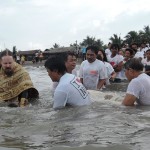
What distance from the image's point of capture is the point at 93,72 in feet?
29.6

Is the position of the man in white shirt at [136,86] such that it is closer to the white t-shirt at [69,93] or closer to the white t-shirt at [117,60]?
the white t-shirt at [69,93]

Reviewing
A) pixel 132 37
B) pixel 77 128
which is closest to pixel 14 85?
pixel 77 128

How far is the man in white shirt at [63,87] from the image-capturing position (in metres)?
5.49

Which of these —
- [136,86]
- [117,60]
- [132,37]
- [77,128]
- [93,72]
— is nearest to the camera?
[77,128]

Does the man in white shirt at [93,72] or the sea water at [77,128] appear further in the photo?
the man in white shirt at [93,72]

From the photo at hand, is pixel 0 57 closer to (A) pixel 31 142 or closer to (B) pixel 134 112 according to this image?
(B) pixel 134 112

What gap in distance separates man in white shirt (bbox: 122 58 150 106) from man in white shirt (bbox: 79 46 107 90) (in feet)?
9.52

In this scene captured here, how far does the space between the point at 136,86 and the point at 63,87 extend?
3.82ft

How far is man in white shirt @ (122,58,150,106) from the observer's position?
5.92 meters

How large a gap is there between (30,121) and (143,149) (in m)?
2.25

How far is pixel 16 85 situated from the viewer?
24.3ft

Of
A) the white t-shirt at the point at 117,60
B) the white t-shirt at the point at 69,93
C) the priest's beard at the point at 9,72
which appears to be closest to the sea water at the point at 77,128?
the white t-shirt at the point at 69,93

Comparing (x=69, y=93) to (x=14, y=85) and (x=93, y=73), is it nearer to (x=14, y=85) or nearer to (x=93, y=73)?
(x=14, y=85)

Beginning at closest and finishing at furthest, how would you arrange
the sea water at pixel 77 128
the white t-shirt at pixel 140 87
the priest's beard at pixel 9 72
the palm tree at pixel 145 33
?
1. the sea water at pixel 77 128
2. the white t-shirt at pixel 140 87
3. the priest's beard at pixel 9 72
4. the palm tree at pixel 145 33
